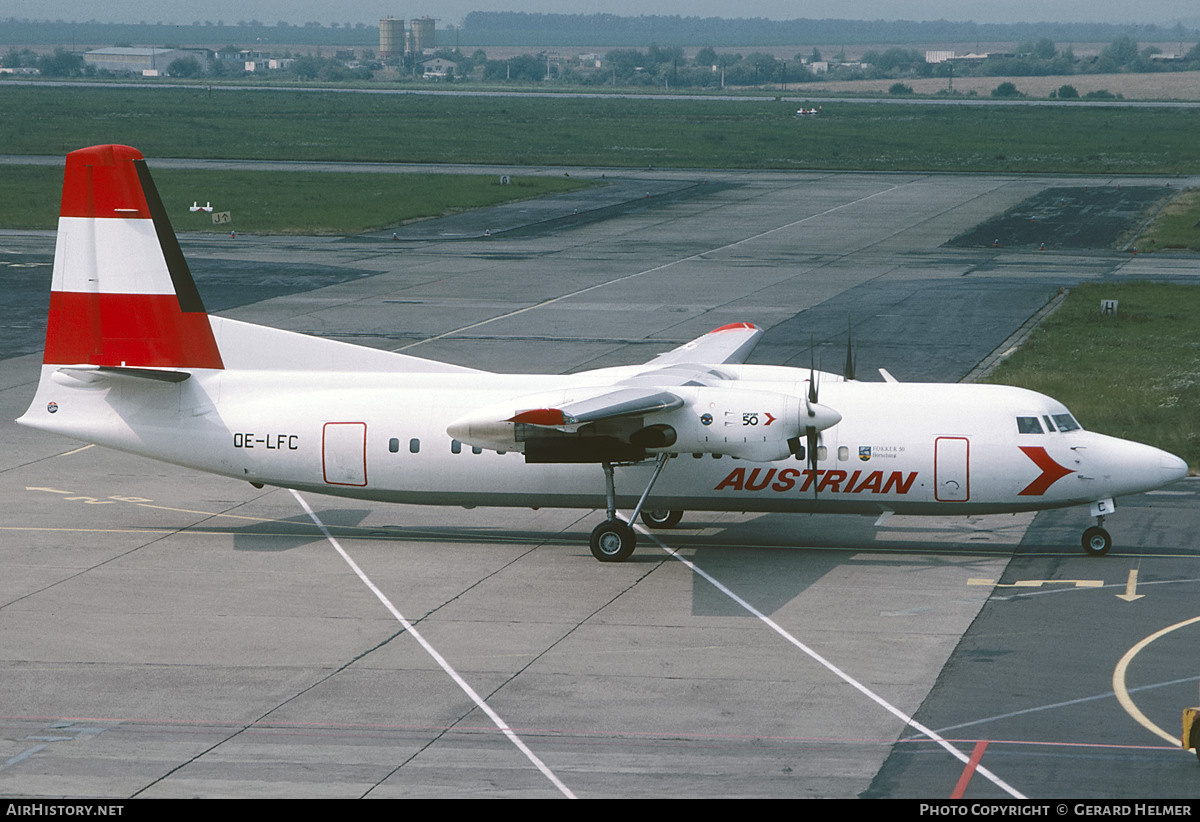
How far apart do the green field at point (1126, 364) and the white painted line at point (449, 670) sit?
19.3 m

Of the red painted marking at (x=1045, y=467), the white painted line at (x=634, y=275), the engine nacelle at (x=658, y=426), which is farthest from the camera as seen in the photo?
the white painted line at (x=634, y=275)

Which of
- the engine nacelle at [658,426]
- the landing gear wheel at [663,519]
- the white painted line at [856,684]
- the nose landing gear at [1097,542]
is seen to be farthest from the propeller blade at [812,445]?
the nose landing gear at [1097,542]

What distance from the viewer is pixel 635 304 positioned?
184ft

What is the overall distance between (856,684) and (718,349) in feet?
36.8

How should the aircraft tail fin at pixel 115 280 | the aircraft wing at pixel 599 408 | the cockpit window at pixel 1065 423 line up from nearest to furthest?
the aircraft wing at pixel 599 408
the cockpit window at pixel 1065 423
the aircraft tail fin at pixel 115 280

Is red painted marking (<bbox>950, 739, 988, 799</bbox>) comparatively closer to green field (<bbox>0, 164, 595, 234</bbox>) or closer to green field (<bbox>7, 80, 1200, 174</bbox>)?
green field (<bbox>0, 164, 595, 234</bbox>)

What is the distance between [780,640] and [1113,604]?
5892 millimetres

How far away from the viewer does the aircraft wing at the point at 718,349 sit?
29.3 meters

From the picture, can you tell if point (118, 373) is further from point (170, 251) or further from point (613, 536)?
point (613, 536)

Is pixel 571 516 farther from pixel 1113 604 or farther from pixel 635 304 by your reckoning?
pixel 635 304

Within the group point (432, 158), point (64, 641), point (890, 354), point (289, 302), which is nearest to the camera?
point (64, 641)

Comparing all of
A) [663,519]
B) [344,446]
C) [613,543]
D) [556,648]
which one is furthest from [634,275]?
[556,648]

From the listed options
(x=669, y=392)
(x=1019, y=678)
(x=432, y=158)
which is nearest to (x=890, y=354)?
(x=669, y=392)

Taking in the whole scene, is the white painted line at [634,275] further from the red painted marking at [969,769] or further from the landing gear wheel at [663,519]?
the red painted marking at [969,769]
